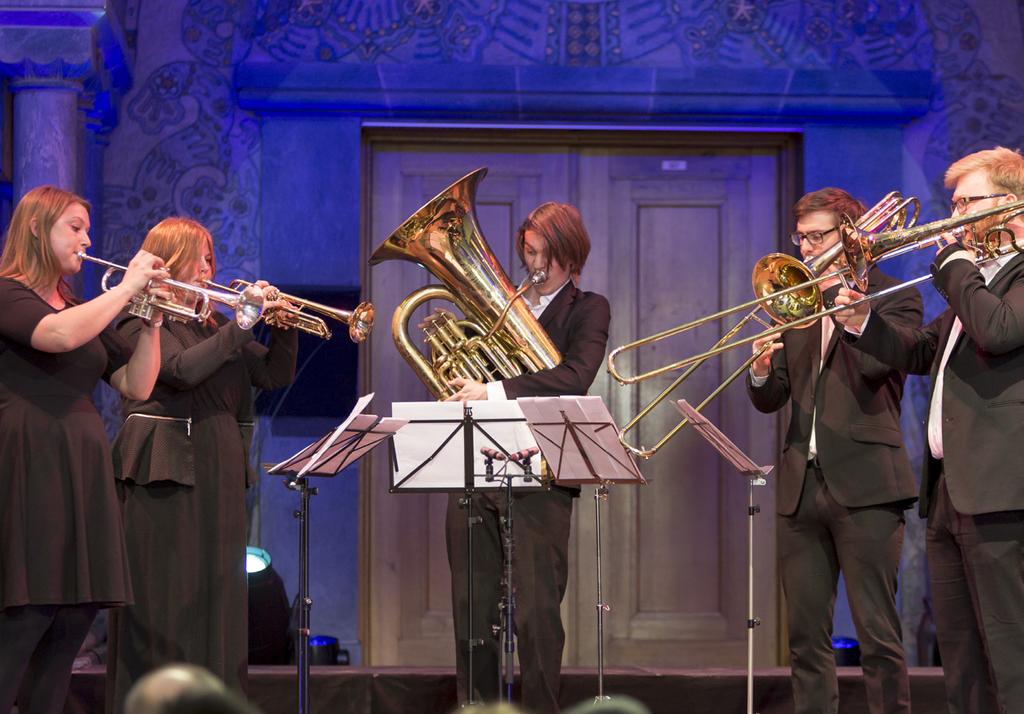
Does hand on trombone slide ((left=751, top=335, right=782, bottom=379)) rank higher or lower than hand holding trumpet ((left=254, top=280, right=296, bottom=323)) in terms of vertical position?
lower

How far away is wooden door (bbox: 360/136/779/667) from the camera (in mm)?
6207

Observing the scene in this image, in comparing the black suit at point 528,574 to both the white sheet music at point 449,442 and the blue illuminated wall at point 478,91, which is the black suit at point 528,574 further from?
the blue illuminated wall at point 478,91

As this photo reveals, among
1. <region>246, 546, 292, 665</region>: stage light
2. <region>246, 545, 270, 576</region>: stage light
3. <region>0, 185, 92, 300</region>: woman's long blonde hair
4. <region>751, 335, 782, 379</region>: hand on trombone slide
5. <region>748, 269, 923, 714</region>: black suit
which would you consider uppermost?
<region>0, 185, 92, 300</region>: woman's long blonde hair

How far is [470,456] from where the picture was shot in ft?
13.0

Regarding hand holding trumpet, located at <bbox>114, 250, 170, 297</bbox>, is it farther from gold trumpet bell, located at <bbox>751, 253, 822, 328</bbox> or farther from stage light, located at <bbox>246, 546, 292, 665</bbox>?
stage light, located at <bbox>246, 546, 292, 665</bbox>

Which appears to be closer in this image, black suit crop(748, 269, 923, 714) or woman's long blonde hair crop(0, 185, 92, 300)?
woman's long blonde hair crop(0, 185, 92, 300)

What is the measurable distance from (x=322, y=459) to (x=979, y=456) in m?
1.93

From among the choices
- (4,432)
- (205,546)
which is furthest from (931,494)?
(4,432)

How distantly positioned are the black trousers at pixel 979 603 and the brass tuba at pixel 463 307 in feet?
5.08

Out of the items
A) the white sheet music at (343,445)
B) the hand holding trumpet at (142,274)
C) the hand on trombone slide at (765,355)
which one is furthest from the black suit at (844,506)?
the hand holding trumpet at (142,274)

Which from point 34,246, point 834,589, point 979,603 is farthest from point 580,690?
point 34,246

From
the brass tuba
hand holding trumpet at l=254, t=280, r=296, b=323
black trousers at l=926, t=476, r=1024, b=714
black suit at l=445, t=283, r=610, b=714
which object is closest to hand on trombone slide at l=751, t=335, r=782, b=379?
black suit at l=445, t=283, r=610, b=714

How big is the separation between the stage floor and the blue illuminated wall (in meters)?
1.10

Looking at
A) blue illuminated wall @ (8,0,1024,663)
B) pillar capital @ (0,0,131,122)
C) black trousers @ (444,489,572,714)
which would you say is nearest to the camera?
black trousers @ (444,489,572,714)
